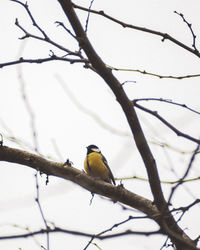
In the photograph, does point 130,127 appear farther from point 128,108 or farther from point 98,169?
point 98,169

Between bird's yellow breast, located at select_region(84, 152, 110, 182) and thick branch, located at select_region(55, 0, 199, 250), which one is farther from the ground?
bird's yellow breast, located at select_region(84, 152, 110, 182)

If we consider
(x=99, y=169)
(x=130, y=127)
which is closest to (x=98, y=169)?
(x=99, y=169)

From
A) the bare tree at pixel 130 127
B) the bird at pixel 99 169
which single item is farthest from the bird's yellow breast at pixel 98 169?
the bare tree at pixel 130 127

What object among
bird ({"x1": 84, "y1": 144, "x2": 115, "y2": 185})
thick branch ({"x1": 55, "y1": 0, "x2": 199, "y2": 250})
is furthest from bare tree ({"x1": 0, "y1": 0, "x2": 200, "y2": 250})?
bird ({"x1": 84, "y1": 144, "x2": 115, "y2": 185})

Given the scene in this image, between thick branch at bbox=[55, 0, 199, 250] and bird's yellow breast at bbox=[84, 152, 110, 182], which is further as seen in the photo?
bird's yellow breast at bbox=[84, 152, 110, 182]

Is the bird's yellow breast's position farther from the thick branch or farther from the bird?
the thick branch

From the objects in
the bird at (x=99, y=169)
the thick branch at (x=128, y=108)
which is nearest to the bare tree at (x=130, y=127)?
the thick branch at (x=128, y=108)

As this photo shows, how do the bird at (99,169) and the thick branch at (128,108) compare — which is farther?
the bird at (99,169)

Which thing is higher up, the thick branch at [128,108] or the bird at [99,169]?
the bird at [99,169]

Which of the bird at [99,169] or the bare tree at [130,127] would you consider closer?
the bare tree at [130,127]

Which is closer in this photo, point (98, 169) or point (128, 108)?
point (128, 108)

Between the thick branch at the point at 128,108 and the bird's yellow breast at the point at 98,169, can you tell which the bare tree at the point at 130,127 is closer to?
the thick branch at the point at 128,108

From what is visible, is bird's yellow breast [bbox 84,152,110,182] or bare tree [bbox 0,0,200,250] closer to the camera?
bare tree [bbox 0,0,200,250]

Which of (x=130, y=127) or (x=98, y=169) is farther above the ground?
(x=98, y=169)
